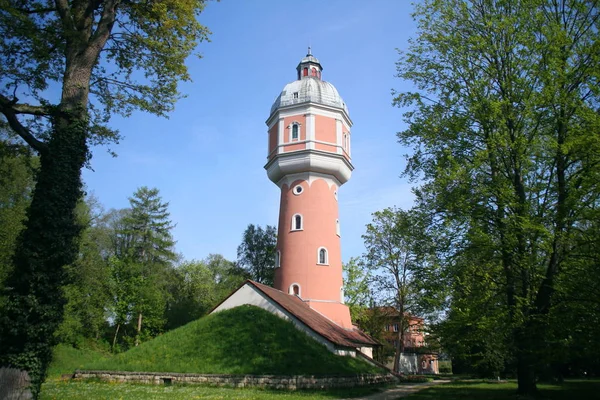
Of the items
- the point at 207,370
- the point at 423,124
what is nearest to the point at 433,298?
the point at 423,124

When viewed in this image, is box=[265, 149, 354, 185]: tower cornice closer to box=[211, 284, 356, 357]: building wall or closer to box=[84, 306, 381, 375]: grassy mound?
box=[211, 284, 356, 357]: building wall

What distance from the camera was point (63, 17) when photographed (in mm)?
10648

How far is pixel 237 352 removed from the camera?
766 inches

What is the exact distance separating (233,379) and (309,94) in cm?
1885

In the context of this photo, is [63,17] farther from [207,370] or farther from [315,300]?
[315,300]

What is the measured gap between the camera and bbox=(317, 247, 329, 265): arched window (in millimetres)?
27406

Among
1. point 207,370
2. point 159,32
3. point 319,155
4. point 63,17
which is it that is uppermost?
point 319,155

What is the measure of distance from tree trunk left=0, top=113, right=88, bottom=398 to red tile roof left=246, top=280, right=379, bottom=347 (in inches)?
540

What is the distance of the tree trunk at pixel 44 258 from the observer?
8961 millimetres

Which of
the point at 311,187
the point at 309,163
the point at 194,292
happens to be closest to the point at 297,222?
the point at 311,187

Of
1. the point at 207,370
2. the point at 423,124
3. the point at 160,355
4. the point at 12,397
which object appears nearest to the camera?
the point at 12,397

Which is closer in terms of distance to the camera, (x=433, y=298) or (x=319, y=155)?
(x=433, y=298)

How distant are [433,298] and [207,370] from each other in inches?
381

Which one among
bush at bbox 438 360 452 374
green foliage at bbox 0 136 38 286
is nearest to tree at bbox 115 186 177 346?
green foliage at bbox 0 136 38 286
